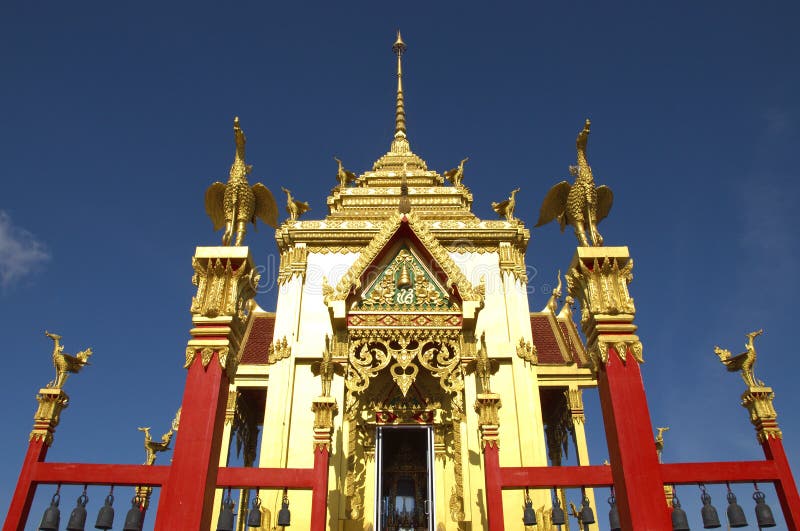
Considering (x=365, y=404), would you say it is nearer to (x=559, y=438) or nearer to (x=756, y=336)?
(x=559, y=438)

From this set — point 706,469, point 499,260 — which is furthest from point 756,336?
point 499,260

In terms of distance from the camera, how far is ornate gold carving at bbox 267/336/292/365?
13969 millimetres

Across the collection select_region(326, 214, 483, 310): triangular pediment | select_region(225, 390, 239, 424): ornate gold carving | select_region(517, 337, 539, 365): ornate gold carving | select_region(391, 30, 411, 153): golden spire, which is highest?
select_region(391, 30, 411, 153): golden spire

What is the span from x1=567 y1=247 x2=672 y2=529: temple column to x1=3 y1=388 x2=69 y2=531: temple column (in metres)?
8.50

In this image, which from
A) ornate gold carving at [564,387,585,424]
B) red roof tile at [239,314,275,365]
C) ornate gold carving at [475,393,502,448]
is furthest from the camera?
red roof tile at [239,314,275,365]

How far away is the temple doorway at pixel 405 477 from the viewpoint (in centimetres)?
1287

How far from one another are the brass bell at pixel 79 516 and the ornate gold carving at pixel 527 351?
933 cm

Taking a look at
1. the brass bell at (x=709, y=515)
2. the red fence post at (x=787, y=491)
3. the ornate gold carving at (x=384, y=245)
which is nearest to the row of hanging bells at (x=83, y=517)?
the ornate gold carving at (x=384, y=245)

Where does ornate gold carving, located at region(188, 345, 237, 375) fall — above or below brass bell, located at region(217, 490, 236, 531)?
above

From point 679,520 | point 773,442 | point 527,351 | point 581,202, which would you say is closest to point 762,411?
point 773,442

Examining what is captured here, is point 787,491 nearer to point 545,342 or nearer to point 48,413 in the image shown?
point 545,342

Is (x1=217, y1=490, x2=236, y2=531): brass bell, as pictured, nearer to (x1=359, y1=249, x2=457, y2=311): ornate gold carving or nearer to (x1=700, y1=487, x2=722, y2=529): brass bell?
(x1=359, y1=249, x2=457, y2=311): ornate gold carving

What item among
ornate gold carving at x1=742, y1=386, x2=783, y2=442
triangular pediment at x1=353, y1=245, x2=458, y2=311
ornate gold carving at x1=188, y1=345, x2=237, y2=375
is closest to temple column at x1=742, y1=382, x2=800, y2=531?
ornate gold carving at x1=742, y1=386, x2=783, y2=442

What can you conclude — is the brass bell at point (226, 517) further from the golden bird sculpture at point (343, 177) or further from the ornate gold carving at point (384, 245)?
the golden bird sculpture at point (343, 177)
